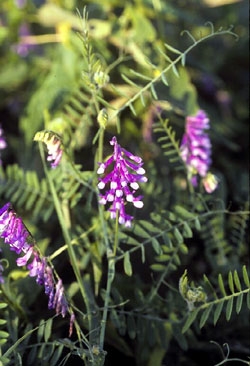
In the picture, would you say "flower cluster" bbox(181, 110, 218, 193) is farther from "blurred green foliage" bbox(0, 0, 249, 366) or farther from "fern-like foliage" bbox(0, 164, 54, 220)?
"fern-like foliage" bbox(0, 164, 54, 220)

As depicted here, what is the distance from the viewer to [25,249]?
85cm

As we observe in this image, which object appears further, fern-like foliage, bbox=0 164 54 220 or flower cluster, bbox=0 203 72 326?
fern-like foliage, bbox=0 164 54 220

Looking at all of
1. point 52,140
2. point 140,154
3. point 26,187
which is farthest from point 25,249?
point 140,154

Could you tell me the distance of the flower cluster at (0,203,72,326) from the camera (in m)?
0.82

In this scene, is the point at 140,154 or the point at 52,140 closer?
the point at 52,140

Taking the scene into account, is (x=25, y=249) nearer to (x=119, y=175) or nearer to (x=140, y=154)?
(x=119, y=175)

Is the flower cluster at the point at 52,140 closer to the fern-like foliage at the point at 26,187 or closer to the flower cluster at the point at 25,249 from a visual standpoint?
the flower cluster at the point at 25,249

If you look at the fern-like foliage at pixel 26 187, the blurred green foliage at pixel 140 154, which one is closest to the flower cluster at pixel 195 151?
the blurred green foliage at pixel 140 154

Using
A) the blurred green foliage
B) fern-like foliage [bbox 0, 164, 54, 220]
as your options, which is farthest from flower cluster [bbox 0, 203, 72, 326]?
fern-like foliage [bbox 0, 164, 54, 220]

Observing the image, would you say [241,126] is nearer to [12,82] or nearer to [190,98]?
[190,98]

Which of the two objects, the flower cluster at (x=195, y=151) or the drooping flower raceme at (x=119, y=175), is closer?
the drooping flower raceme at (x=119, y=175)

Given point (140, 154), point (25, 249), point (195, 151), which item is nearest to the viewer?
point (25, 249)

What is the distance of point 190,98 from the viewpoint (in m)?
1.52

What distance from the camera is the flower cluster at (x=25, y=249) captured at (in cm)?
82
